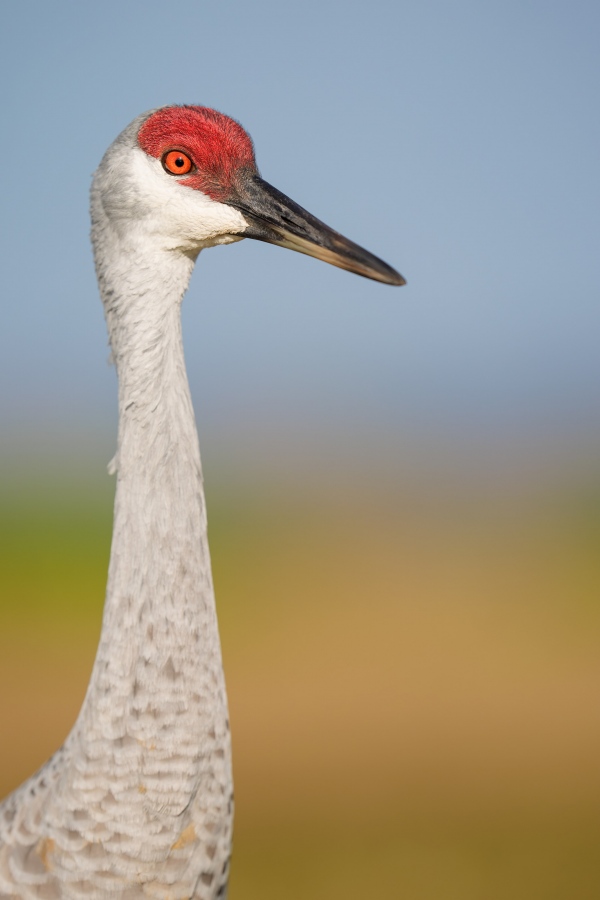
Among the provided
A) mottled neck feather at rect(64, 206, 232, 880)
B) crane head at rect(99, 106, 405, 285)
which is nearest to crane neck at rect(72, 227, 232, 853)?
mottled neck feather at rect(64, 206, 232, 880)

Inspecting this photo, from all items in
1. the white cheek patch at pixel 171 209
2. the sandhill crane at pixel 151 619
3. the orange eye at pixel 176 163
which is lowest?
the sandhill crane at pixel 151 619

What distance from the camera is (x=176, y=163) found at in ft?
7.90

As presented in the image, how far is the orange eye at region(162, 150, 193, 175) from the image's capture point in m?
2.39

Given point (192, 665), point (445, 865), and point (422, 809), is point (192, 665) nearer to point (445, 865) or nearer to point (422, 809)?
point (445, 865)

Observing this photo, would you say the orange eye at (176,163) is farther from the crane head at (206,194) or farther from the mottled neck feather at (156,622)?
the mottled neck feather at (156,622)

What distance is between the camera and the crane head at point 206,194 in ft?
7.70

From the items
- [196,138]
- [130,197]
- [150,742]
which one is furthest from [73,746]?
[196,138]

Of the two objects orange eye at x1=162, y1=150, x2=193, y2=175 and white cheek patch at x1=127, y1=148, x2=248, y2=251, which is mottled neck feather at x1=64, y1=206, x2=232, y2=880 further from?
orange eye at x1=162, y1=150, x2=193, y2=175

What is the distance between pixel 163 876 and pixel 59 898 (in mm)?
247

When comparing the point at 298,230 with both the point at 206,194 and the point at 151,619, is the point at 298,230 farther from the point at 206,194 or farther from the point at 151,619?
the point at 151,619

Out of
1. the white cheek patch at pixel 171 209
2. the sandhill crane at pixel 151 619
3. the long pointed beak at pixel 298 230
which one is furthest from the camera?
the long pointed beak at pixel 298 230

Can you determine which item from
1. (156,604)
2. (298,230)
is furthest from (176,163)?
(156,604)

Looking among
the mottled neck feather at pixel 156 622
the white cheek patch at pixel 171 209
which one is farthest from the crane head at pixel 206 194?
the mottled neck feather at pixel 156 622

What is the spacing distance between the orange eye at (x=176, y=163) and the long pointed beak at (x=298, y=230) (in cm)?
15
